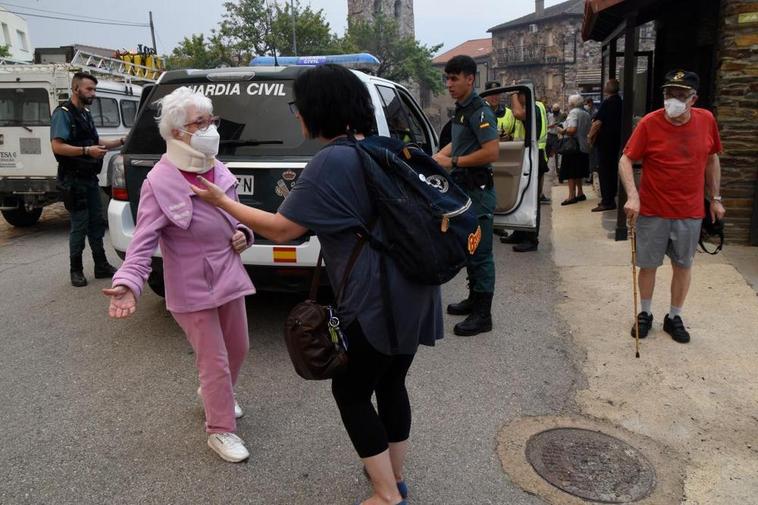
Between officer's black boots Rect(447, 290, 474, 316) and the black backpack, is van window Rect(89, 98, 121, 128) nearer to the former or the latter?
officer's black boots Rect(447, 290, 474, 316)

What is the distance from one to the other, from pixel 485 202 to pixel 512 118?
13.8 ft

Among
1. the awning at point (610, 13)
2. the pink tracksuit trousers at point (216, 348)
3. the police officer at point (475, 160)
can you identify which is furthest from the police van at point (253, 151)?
the awning at point (610, 13)

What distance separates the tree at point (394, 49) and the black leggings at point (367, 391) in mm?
47429

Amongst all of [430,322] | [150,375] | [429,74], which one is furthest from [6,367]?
[429,74]

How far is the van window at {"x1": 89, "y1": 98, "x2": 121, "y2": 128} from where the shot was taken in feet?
30.7

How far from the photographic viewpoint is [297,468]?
277 cm

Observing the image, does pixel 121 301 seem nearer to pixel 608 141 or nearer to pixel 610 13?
pixel 610 13

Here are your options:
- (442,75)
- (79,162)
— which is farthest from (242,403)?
(442,75)

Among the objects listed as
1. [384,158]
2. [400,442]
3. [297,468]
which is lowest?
[297,468]

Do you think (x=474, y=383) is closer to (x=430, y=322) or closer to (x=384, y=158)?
(x=430, y=322)

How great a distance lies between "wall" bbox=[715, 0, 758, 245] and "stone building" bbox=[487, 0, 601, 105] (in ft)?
172

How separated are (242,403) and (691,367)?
281 cm

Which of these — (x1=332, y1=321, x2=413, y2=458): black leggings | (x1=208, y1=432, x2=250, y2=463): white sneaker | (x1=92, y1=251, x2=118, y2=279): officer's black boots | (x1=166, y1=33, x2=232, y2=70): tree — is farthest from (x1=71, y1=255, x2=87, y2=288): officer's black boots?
(x1=166, y1=33, x2=232, y2=70): tree

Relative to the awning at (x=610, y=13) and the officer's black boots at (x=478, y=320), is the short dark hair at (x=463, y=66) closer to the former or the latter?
the officer's black boots at (x=478, y=320)
